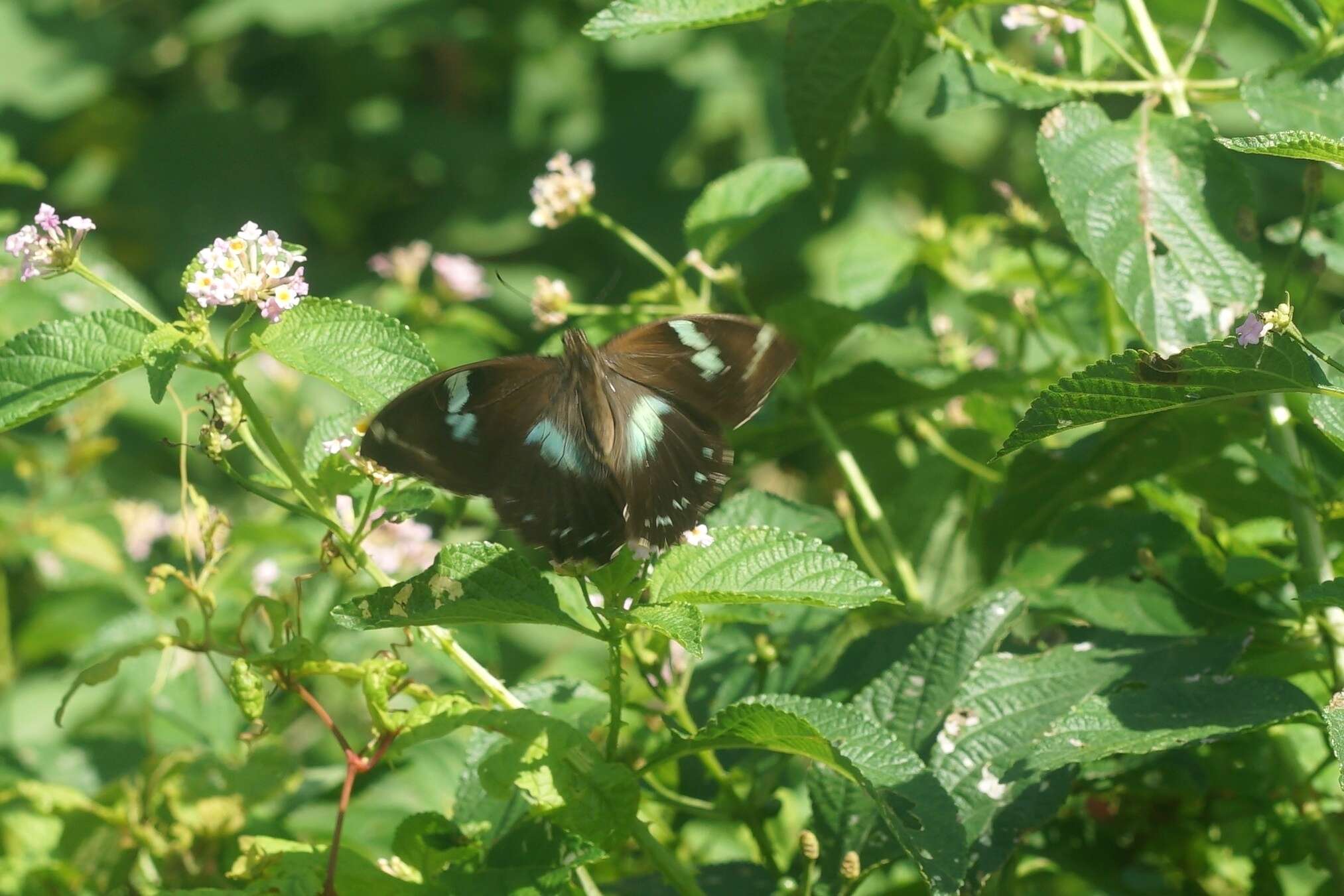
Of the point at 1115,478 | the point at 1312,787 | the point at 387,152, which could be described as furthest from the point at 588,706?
the point at 387,152

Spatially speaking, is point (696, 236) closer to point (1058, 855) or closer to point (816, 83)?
point (816, 83)

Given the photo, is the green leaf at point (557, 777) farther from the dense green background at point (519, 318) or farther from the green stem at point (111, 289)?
the green stem at point (111, 289)

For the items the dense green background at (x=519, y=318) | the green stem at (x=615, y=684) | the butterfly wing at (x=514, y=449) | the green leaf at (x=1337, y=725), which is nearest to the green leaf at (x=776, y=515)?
the dense green background at (x=519, y=318)

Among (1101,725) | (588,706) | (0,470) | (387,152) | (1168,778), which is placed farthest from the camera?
(387,152)

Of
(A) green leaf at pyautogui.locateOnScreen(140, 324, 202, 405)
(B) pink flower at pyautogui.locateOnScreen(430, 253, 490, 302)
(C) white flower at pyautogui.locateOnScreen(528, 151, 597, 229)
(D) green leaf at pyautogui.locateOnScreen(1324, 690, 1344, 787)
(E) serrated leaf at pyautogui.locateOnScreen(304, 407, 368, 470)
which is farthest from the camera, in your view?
(B) pink flower at pyautogui.locateOnScreen(430, 253, 490, 302)

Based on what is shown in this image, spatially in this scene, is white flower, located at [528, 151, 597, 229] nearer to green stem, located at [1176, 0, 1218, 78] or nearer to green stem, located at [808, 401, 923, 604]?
green stem, located at [808, 401, 923, 604]

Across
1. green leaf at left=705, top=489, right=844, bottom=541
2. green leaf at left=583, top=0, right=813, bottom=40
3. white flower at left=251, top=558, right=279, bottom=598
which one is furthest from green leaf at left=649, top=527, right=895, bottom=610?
white flower at left=251, top=558, right=279, bottom=598
